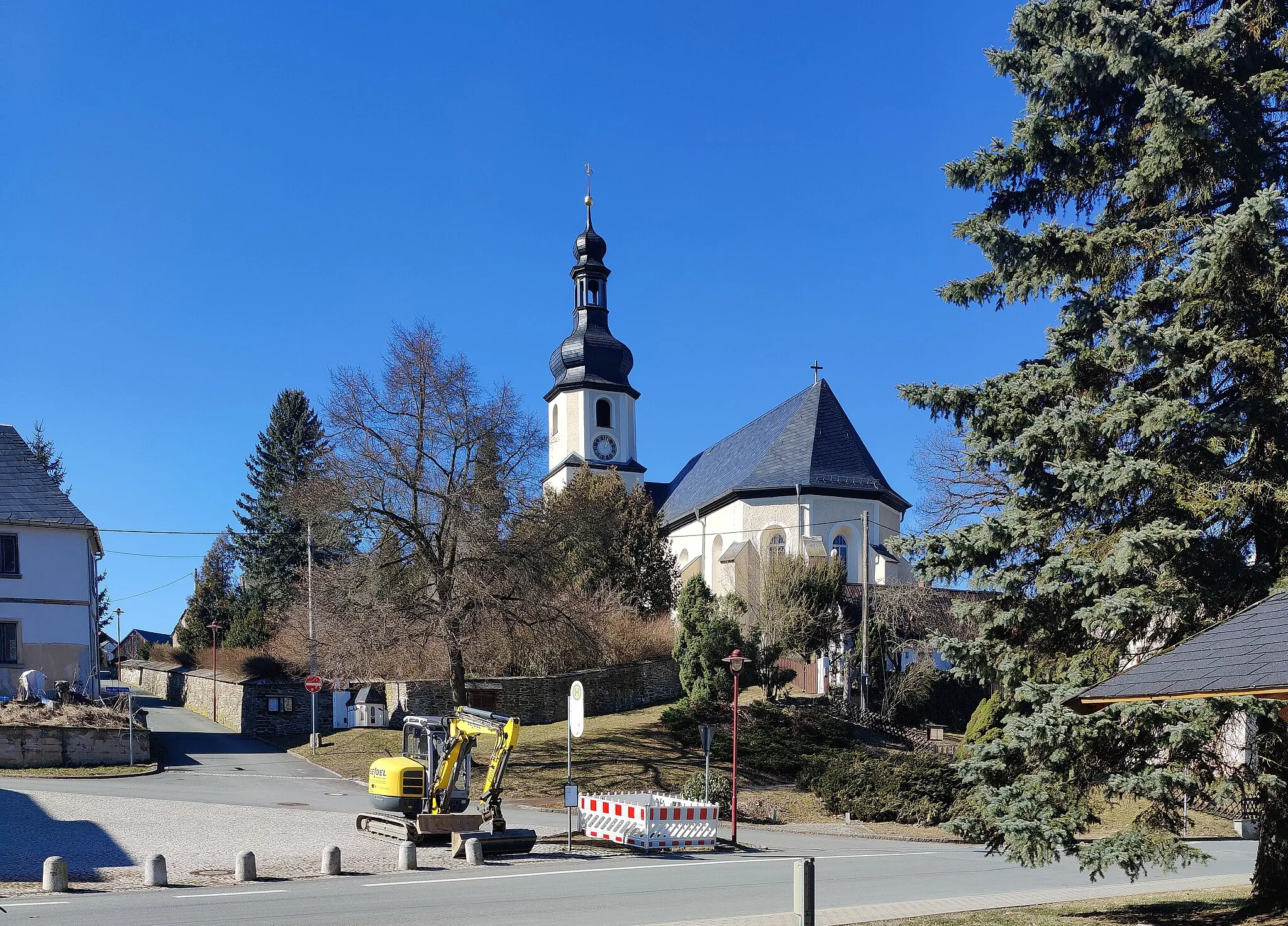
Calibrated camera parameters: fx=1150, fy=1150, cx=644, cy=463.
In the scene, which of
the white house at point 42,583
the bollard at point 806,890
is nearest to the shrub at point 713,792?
the bollard at point 806,890

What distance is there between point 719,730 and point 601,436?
42392 millimetres

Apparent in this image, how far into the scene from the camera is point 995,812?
472 inches

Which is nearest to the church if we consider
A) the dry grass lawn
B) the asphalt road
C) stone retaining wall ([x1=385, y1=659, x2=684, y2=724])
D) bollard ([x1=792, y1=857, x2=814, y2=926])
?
stone retaining wall ([x1=385, y1=659, x2=684, y2=724])

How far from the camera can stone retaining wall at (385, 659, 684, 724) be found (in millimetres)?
36844

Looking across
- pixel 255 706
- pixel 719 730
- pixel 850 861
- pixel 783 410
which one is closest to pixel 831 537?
pixel 783 410

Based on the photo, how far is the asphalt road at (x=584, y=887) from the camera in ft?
40.5

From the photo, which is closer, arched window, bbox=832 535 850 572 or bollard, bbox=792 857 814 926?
bollard, bbox=792 857 814 926

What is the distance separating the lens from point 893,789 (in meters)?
27.5

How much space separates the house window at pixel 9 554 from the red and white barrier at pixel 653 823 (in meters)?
21.5

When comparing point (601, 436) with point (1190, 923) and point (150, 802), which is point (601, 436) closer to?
point (150, 802)

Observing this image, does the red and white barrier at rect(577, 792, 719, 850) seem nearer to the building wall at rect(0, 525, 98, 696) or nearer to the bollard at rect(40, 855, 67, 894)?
the bollard at rect(40, 855, 67, 894)

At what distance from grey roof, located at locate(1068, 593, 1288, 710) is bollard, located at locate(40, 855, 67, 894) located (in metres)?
11.7

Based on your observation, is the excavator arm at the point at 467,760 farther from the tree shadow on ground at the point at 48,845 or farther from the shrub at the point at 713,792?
the shrub at the point at 713,792

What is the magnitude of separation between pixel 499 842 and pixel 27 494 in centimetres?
2381
